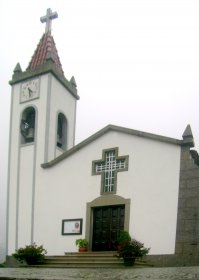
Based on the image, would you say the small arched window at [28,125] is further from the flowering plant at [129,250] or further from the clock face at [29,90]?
the flowering plant at [129,250]

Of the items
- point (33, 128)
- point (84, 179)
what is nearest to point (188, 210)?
point (84, 179)

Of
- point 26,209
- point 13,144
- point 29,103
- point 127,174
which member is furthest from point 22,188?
point 127,174

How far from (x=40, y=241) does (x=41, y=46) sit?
11.0 m

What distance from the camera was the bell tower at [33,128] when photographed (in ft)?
61.8

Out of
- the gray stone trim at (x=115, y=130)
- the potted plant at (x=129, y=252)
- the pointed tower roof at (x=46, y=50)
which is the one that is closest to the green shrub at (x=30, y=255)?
the potted plant at (x=129, y=252)

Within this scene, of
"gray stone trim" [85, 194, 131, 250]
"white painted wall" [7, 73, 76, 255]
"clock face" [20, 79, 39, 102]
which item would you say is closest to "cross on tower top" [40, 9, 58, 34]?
"clock face" [20, 79, 39, 102]

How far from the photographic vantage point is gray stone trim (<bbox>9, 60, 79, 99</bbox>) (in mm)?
20203

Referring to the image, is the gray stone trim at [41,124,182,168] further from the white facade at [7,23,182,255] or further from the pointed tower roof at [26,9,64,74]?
the pointed tower roof at [26,9,64,74]

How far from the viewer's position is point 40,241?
1784 cm

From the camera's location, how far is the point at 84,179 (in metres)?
17.5

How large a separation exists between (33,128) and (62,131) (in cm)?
174

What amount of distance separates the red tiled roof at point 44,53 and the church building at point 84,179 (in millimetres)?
77

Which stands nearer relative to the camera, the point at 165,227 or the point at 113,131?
the point at 165,227

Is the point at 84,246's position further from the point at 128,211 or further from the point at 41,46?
the point at 41,46
